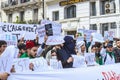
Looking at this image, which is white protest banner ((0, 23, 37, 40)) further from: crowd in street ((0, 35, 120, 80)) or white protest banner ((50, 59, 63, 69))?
white protest banner ((50, 59, 63, 69))

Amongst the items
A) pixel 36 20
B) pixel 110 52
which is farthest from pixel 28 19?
pixel 110 52

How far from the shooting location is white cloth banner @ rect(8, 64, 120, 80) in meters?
5.56

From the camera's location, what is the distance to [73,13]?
1297 inches

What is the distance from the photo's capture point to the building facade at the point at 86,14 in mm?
28562

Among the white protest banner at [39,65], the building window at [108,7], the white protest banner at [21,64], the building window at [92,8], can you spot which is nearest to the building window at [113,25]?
the building window at [108,7]

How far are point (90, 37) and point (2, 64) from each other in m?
6.69

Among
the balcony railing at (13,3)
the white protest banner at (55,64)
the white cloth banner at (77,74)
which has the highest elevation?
the balcony railing at (13,3)

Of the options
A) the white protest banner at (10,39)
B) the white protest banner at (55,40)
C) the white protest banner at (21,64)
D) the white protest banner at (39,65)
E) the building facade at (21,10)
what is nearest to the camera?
the white protest banner at (21,64)

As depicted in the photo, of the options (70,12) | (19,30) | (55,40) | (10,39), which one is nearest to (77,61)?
(55,40)

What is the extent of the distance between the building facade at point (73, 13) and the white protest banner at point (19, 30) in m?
14.1

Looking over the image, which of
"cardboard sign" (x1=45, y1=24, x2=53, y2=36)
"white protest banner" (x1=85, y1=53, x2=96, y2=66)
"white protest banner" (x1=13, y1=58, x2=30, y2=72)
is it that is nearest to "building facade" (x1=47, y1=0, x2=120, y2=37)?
"cardboard sign" (x1=45, y1=24, x2=53, y2=36)

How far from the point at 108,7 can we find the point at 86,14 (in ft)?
8.94

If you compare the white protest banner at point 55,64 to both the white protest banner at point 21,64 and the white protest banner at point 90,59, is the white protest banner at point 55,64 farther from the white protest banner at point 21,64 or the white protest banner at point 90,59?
the white protest banner at point 90,59

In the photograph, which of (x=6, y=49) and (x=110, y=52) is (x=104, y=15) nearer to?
(x=110, y=52)
